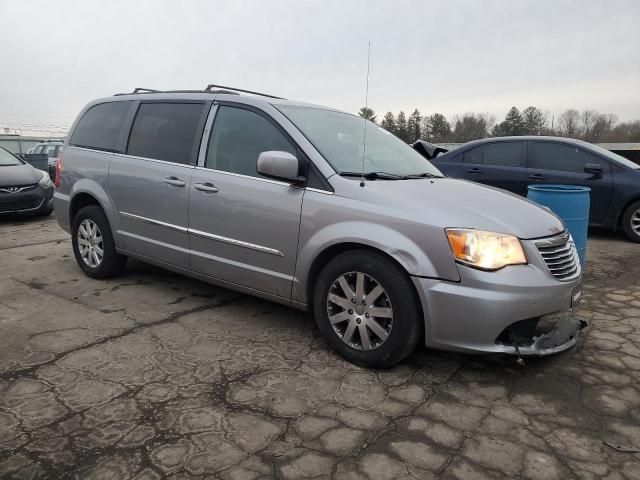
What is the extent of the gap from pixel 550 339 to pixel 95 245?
4.00 m

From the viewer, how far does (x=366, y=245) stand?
2.99m

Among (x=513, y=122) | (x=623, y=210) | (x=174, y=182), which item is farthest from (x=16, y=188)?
(x=513, y=122)

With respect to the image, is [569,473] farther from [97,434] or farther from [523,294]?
[97,434]

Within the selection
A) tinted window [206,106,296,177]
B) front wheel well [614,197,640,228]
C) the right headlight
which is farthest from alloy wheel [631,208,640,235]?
tinted window [206,106,296,177]

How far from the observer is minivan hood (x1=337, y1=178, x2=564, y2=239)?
2.82 meters

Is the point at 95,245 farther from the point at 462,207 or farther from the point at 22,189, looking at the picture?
the point at 22,189

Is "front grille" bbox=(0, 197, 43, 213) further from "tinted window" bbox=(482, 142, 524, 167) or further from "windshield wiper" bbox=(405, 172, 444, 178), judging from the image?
"tinted window" bbox=(482, 142, 524, 167)

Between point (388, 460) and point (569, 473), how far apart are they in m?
0.77

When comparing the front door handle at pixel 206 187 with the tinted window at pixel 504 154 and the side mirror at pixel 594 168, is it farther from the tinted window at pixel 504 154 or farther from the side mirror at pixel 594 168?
the side mirror at pixel 594 168

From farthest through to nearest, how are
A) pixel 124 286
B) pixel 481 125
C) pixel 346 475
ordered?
pixel 481 125 < pixel 124 286 < pixel 346 475

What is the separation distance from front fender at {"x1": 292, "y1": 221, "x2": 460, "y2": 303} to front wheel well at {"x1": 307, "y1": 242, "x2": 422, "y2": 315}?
0.02 metres

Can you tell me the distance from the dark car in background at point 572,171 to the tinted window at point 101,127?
5.32 m

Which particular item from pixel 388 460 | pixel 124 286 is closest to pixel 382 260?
pixel 388 460

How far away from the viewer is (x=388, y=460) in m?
2.20
